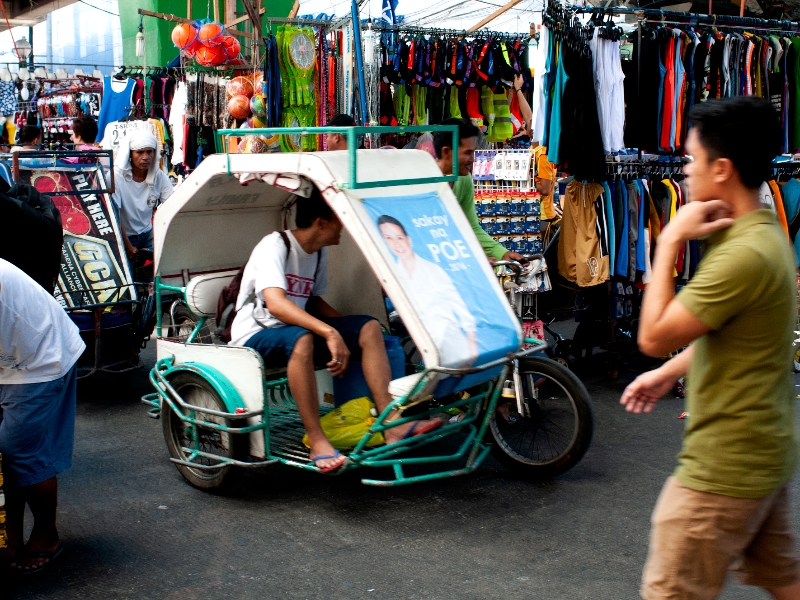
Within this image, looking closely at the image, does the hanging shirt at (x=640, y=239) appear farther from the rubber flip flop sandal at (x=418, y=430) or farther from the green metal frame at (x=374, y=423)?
the rubber flip flop sandal at (x=418, y=430)

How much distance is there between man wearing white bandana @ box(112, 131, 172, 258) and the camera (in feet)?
23.7

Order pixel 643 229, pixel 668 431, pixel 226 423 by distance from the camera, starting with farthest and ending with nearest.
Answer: pixel 643 229 < pixel 668 431 < pixel 226 423

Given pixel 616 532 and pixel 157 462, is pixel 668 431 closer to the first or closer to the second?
pixel 616 532

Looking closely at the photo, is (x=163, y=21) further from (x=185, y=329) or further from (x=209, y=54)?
(x=185, y=329)

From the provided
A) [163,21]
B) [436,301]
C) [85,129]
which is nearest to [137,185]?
[85,129]

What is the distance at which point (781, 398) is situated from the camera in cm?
221

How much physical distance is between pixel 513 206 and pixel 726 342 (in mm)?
4384

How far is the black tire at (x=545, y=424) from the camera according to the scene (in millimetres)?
4566

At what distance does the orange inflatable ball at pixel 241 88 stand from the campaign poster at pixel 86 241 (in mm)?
3647

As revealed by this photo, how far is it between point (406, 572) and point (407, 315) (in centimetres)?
107

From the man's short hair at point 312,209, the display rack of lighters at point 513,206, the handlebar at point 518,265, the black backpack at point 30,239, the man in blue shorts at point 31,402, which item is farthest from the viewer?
the display rack of lighters at point 513,206

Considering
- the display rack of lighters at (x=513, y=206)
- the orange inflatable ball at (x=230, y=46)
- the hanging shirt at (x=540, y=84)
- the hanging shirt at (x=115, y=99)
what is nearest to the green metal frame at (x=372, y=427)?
the display rack of lighters at (x=513, y=206)

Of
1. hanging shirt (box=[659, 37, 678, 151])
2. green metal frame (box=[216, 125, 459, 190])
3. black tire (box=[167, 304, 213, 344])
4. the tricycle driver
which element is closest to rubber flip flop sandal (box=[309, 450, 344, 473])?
the tricycle driver

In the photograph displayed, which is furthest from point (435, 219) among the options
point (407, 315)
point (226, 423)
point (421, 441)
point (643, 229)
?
point (643, 229)
